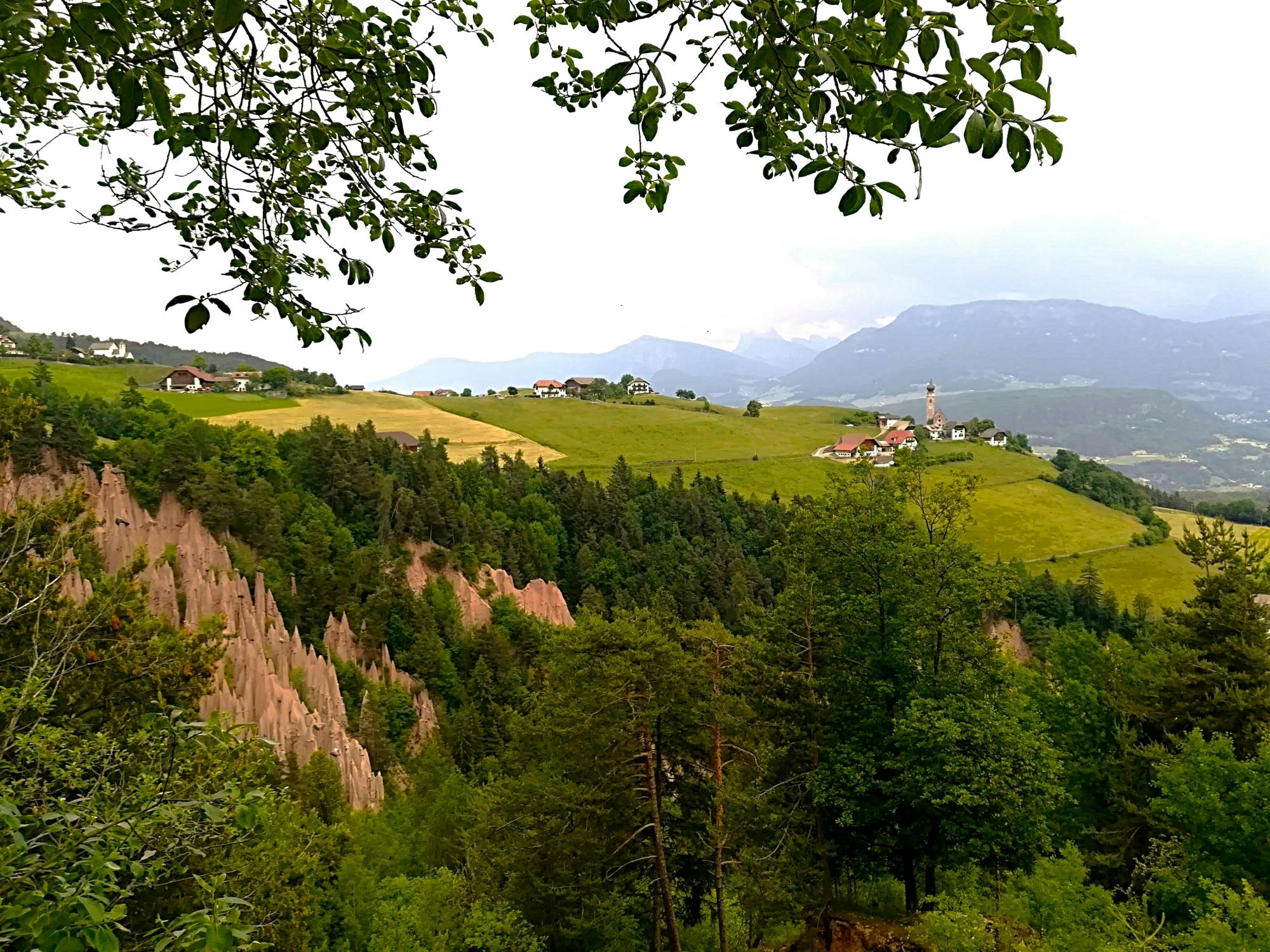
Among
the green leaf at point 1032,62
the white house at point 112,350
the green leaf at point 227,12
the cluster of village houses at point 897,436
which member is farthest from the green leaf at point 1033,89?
the white house at point 112,350

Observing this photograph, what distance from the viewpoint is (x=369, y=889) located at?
21125 millimetres

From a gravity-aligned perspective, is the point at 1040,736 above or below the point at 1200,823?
above

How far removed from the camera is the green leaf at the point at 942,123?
226 cm

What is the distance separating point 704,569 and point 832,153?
66.6m

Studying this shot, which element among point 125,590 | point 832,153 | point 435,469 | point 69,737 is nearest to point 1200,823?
point 832,153

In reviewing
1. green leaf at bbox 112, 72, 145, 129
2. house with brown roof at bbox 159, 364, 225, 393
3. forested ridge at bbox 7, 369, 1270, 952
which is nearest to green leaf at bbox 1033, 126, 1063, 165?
green leaf at bbox 112, 72, 145, 129

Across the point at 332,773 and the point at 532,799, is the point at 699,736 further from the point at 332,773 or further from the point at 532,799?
the point at 332,773

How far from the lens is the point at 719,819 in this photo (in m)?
20.3

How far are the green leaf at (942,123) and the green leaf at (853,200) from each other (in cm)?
34

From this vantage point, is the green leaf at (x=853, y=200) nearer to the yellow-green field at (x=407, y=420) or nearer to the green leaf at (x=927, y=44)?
the green leaf at (x=927, y=44)

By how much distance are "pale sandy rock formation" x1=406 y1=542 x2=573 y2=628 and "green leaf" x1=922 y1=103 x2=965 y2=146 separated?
53268mm

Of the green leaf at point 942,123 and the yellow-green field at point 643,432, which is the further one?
the yellow-green field at point 643,432

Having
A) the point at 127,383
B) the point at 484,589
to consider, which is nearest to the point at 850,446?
the point at 484,589

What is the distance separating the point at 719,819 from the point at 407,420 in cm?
9574
